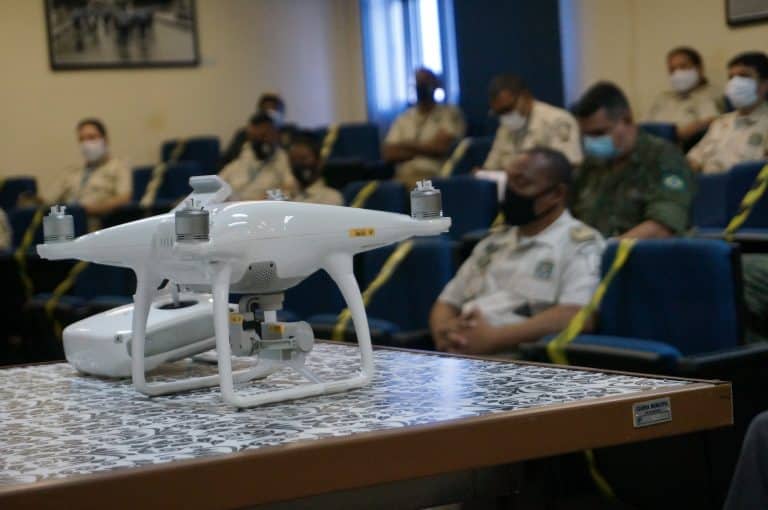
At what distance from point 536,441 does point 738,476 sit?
0.70 meters

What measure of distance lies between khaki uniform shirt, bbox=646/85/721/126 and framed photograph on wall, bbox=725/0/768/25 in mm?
437

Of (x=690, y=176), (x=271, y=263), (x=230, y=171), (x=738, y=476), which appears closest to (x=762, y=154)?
(x=690, y=176)

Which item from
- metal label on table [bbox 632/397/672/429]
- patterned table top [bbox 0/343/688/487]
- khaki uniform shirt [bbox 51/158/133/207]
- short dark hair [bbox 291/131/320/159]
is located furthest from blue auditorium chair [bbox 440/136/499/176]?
metal label on table [bbox 632/397/672/429]

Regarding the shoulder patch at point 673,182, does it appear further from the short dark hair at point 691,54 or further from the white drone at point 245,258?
the short dark hair at point 691,54

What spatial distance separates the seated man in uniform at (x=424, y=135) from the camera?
8.17 metres

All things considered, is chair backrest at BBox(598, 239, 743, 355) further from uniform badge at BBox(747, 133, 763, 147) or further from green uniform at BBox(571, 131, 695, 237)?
uniform badge at BBox(747, 133, 763, 147)

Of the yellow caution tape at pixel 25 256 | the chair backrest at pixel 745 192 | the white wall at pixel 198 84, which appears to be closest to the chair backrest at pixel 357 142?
the white wall at pixel 198 84

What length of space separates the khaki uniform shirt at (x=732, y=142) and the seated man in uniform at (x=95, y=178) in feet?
12.5

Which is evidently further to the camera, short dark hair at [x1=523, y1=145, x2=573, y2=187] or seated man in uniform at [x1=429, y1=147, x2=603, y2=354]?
short dark hair at [x1=523, y1=145, x2=573, y2=187]

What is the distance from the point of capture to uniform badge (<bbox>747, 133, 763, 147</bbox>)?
6.06 m

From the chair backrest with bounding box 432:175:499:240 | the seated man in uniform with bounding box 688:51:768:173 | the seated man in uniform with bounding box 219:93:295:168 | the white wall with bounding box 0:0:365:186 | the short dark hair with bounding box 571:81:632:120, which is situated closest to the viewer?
the short dark hair with bounding box 571:81:632:120

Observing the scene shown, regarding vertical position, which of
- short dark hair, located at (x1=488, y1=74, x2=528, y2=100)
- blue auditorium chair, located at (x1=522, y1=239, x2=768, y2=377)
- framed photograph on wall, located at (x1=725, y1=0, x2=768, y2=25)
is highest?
framed photograph on wall, located at (x1=725, y1=0, x2=768, y2=25)

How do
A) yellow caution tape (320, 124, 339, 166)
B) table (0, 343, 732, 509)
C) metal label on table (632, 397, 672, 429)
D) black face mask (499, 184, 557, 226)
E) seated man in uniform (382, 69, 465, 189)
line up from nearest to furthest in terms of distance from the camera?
table (0, 343, 732, 509)
metal label on table (632, 397, 672, 429)
black face mask (499, 184, 557, 226)
seated man in uniform (382, 69, 465, 189)
yellow caution tape (320, 124, 339, 166)

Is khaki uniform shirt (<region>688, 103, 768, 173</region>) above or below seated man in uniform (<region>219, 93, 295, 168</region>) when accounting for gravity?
below
